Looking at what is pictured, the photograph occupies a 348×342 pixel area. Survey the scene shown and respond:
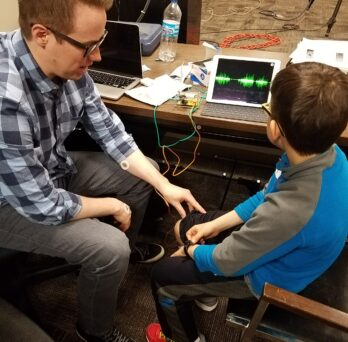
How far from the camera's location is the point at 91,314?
1.16m

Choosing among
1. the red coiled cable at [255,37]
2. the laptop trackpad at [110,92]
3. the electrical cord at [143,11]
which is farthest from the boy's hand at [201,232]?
the red coiled cable at [255,37]

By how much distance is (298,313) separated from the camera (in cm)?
76

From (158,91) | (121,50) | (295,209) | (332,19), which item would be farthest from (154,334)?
(332,19)

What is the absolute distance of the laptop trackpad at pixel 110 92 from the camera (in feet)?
4.59

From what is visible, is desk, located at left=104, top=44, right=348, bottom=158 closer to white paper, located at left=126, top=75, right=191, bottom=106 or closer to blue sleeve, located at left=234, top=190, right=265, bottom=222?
white paper, located at left=126, top=75, right=191, bottom=106

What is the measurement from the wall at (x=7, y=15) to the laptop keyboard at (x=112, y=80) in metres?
0.91

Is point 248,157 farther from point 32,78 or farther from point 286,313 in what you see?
point 32,78

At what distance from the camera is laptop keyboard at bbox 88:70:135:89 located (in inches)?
58.3

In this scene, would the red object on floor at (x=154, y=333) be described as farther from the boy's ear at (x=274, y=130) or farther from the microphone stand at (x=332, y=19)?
the microphone stand at (x=332, y=19)

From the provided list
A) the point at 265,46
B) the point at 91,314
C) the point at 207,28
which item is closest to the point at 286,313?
the point at 91,314

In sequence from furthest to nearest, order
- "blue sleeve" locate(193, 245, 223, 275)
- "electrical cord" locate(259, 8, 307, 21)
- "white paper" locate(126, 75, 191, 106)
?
"electrical cord" locate(259, 8, 307, 21), "white paper" locate(126, 75, 191, 106), "blue sleeve" locate(193, 245, 223, 275)

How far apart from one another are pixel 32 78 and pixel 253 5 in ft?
15.2

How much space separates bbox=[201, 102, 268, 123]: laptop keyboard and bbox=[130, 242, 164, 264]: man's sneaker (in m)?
0.75

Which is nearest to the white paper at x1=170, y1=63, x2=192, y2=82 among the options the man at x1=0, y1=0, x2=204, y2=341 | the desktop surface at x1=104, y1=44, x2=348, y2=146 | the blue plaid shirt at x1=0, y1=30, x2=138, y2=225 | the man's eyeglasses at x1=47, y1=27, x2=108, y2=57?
the desktop surface at x1=104, y1=44, x2=348, y2=146
